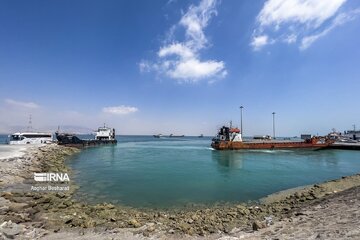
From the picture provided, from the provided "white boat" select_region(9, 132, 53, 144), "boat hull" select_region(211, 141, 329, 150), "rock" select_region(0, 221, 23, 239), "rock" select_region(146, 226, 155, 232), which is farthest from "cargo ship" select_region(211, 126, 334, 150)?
"rock" select_region(0, 221, 23, 239)

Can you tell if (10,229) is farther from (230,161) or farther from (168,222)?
(230,161)

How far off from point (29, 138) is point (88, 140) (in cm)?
1638

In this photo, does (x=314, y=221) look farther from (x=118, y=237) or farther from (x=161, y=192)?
(x=161, y=192)

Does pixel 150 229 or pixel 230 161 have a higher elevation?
pixel 150 229

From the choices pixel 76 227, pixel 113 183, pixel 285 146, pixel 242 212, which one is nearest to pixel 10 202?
pixel 76 227

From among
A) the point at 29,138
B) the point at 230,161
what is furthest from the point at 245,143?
the point at 29,138

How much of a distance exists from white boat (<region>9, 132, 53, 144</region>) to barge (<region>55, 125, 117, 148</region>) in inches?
119

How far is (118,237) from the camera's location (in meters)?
8.62

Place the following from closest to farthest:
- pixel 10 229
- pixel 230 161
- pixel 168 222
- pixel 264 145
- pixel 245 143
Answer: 1. pixel 10 229
2. pixel 168 222
3. pixel 230 161
4. pixel 245 143
5. pixel 264 145

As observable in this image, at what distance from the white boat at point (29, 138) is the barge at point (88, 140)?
9.95ft

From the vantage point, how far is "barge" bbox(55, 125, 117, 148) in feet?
219

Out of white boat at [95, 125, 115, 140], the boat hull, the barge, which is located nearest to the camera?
the boat hull

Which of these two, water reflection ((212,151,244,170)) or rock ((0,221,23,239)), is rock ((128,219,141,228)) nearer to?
rock ((0,221,23,239))

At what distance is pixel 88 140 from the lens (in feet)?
247
